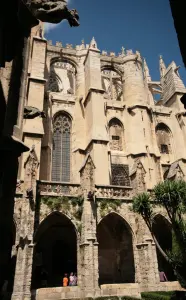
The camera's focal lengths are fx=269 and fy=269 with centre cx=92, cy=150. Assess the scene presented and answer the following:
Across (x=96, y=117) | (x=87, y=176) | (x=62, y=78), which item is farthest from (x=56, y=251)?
(x=62, y=78)

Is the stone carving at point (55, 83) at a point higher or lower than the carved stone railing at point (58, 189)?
higher

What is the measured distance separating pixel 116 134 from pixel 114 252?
10.0 metres

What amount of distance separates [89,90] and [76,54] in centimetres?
703

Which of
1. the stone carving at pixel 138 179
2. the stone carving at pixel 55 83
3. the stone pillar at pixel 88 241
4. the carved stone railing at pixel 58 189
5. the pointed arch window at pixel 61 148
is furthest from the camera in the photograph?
the stone carving at pixel 55 83

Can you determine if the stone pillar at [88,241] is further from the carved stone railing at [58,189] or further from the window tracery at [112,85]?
the window tracery at [112,85]

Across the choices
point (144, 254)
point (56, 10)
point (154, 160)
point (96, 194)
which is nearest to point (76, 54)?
point (154, 160)

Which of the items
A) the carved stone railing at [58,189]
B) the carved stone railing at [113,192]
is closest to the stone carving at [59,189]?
the carved stone railing at [58,189]

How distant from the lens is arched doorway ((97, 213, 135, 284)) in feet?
54.1

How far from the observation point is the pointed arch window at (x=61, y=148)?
20.7m

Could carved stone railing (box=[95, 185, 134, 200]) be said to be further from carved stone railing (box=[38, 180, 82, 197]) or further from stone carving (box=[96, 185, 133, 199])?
carved stone railing (box=[38, 180, 82, 197])

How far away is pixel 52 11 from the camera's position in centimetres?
518

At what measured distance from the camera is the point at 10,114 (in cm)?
504

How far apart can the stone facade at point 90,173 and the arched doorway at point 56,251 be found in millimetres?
58

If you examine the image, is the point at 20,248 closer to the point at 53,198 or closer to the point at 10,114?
the point at 53,198
